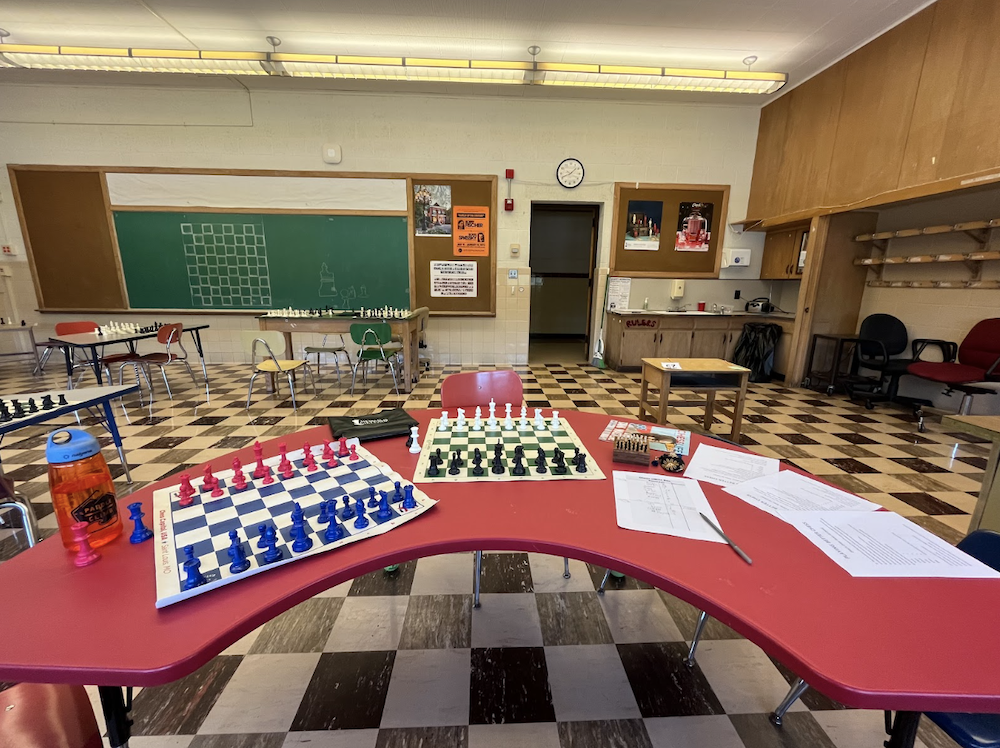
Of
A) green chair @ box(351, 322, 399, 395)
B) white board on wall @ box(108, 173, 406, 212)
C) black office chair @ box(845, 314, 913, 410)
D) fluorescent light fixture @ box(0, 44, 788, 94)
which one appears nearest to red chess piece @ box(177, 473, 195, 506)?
green chair @ box(351, 322, 399, 395)

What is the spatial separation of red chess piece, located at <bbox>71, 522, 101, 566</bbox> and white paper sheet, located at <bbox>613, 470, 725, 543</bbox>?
110 centimetres

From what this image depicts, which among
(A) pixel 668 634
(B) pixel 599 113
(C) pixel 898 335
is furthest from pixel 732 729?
(B) pixel 599 113

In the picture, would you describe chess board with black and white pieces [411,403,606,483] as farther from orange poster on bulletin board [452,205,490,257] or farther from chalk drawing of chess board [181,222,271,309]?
chalk drawing of chess board [181,222,271,309]

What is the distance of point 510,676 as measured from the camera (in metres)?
1.44

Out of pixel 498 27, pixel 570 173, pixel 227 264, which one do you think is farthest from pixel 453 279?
pixel 227 264

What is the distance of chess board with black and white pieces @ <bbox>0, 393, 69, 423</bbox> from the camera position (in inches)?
78.1

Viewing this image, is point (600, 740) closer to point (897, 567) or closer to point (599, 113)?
point (897, 567)

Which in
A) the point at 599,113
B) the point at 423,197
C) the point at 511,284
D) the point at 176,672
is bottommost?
the point at 176,672

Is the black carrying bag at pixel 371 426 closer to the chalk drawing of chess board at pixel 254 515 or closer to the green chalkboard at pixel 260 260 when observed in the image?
the chalk drawing of chess board at pixel 254 515

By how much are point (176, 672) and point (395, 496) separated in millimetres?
495

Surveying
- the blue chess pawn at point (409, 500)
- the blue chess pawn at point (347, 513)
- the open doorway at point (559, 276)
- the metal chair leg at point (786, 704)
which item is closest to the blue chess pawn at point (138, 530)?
the blue chess pawn at point (347, 513)

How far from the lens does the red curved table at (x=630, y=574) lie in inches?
23.3

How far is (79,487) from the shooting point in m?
0.83

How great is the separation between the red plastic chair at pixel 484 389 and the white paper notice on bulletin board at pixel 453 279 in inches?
170
